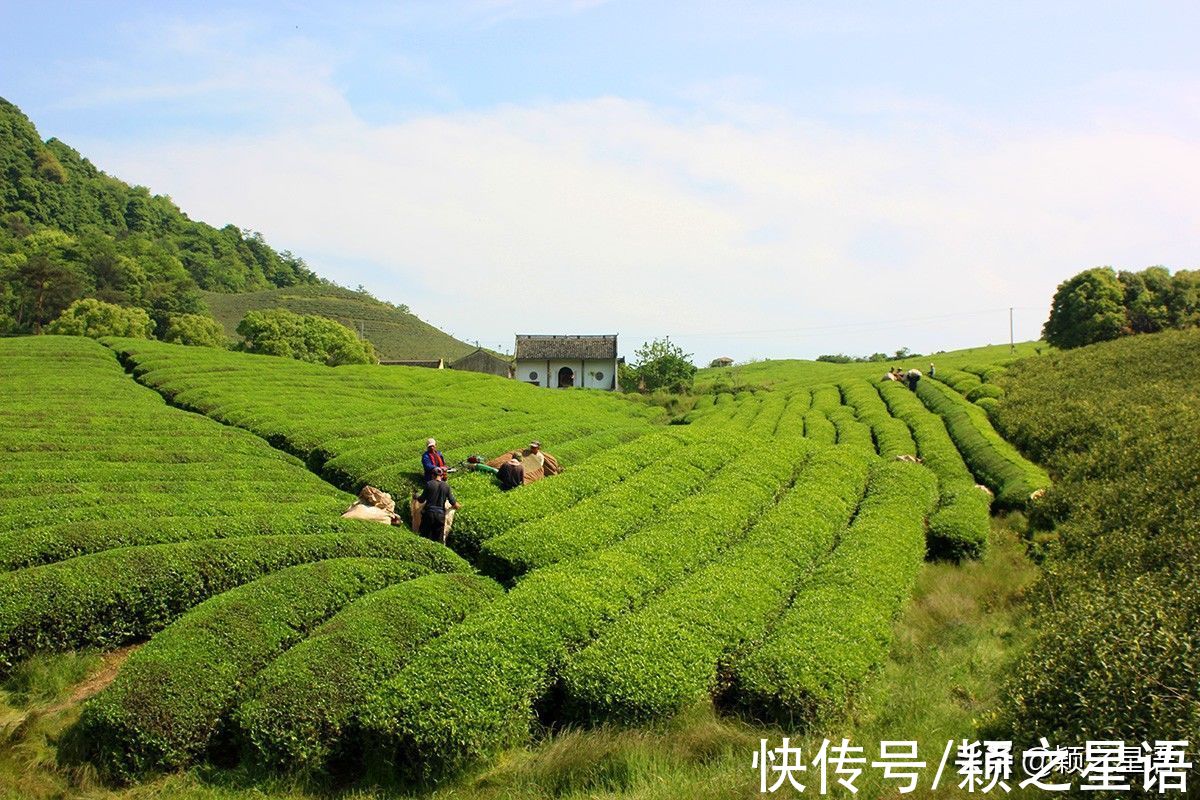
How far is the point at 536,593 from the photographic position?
1463cm

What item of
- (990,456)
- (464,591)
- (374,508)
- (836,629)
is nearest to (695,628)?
(836,629)

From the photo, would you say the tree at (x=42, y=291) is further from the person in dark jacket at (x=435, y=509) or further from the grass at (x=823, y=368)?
the person in dark jacket at (x=435, y=509)

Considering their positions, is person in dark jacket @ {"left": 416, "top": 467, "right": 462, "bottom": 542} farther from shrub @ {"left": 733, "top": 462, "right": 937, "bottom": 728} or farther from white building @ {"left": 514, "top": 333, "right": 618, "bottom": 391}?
white building @ {"left": 514, "top": 333, "right": 618, "bottom": 391}

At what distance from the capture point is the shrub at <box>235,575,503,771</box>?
11.1 metres

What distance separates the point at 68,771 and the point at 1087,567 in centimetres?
1701

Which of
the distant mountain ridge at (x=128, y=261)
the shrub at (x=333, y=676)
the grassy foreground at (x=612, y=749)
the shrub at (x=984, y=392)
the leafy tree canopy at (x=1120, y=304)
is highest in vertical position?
the distant mountain ridge at (x=128, y=261)

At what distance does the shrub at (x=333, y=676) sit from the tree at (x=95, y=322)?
64686 millimetres

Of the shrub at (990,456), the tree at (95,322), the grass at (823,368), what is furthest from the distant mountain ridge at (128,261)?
the shrub at (990,456)

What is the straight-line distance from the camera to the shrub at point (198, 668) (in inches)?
434

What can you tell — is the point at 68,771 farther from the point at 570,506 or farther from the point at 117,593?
the point at 570,506

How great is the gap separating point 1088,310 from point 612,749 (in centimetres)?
6223

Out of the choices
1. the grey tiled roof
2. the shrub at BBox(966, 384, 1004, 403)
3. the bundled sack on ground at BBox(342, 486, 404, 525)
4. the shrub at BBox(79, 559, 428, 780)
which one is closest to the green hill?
the grey tiled roof

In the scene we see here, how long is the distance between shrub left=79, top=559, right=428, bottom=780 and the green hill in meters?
105

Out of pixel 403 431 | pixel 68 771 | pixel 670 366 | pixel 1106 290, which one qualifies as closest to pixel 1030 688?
pixel 68 771
